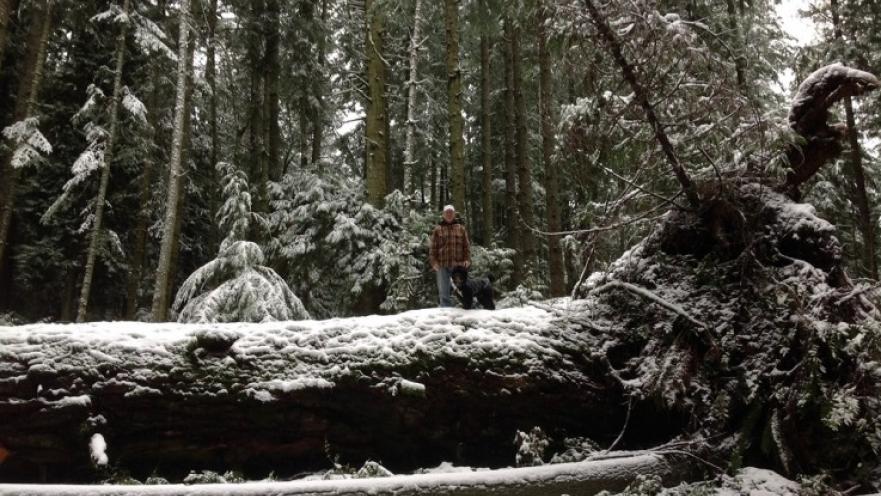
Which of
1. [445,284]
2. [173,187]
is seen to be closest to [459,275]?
[445,284]

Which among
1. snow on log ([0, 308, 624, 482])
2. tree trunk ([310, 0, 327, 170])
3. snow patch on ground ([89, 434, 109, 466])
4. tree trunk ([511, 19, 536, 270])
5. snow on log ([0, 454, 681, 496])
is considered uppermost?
tree trunk ([310, 0, 327, 170])

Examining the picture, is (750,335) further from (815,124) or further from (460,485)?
(460,485)

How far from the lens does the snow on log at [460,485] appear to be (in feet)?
13.9

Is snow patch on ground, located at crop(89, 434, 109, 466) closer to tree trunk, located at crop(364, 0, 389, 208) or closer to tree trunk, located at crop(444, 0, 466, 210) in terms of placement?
tree trunk, located at crop(444, 0, 466, 210)

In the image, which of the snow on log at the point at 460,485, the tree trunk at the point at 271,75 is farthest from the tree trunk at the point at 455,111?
the snow on log at the point at 460,485

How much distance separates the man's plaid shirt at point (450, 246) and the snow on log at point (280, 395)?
2.04 meters

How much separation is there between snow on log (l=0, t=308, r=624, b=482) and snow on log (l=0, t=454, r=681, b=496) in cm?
78

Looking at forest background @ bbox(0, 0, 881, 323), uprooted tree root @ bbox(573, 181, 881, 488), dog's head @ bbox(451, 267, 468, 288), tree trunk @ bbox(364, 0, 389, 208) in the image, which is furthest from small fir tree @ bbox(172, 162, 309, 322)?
uprooted tree root @ bbox(573, 181, 881, 488)

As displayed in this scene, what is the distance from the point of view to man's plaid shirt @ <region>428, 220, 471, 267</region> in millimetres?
7906

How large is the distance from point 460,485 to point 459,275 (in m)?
3.52

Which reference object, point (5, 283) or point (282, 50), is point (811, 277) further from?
point (5, 283)

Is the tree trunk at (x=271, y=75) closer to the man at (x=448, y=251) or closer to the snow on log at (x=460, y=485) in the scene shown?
the man at (x=448, y=251)

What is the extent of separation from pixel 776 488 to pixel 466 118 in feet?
74.0

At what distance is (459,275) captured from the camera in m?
7.73
